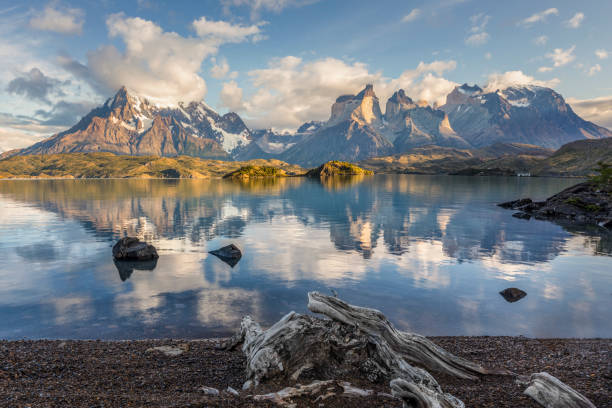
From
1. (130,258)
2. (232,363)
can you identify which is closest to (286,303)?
(232,363)

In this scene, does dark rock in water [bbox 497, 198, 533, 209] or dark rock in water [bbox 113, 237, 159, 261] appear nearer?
dark rock in water [bbox 113, 237, 159, 261]

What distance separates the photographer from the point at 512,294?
27812mm

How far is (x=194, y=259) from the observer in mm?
39812

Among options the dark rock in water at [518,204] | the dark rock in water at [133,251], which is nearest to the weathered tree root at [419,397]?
the dark rock in water at [133,251]

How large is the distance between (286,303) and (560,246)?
142 ft

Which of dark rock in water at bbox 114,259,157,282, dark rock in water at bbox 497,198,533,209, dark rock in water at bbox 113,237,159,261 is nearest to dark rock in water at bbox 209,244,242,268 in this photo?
dark rock in water at bbox 114,259,157,282

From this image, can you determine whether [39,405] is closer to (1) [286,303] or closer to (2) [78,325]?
(2) [78,325]

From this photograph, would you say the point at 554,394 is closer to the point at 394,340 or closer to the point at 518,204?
the point at 394,340

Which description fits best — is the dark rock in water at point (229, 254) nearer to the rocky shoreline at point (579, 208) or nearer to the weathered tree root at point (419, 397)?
the weathered tree root at point (419, 397)

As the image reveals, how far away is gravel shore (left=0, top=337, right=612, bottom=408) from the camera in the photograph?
10.5 meters

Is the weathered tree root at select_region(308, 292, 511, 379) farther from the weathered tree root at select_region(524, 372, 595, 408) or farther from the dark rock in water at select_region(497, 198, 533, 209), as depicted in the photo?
the dark rock in water at select_region(497, 198, 533, 209)

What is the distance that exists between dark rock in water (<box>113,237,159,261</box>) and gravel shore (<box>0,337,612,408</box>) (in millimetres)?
20666

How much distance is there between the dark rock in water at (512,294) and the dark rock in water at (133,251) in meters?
36.7

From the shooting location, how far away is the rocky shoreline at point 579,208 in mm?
71438
